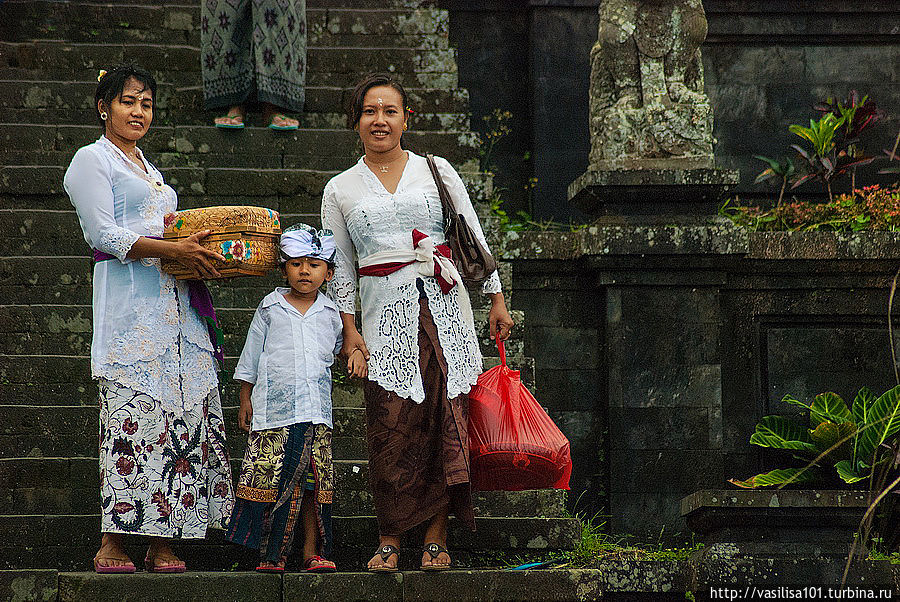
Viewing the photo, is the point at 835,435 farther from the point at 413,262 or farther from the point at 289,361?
the point at 289,361

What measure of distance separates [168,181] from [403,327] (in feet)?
9.33

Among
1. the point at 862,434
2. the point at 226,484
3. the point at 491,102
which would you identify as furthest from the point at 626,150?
the point at 226,484

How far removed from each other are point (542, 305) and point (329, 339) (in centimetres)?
219

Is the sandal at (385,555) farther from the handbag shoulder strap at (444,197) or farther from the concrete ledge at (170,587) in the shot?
the handbag shoulder strap at (444,197)

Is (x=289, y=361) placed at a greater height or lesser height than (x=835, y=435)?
greater

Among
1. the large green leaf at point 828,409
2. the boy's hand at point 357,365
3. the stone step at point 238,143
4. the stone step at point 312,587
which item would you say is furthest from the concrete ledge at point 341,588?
the stone step at point 238,143

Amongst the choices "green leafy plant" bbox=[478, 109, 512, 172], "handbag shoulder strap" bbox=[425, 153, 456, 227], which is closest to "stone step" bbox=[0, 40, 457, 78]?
"green leafy plant" bbox=[478, 109, 512, 172]

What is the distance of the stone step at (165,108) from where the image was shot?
7.71 meters

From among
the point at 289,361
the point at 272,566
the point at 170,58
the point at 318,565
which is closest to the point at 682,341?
the point at 289,361

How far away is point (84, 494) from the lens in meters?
5.57

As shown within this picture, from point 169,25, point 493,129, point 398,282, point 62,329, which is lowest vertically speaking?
point 62,329

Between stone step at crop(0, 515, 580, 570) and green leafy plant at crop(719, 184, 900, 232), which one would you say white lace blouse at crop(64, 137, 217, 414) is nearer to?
stone step at crop(0, 515, 580, 570)

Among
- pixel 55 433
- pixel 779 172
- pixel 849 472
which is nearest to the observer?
pixel 55 433

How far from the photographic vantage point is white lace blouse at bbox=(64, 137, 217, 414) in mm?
4668
